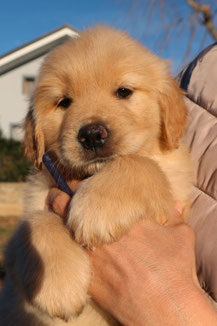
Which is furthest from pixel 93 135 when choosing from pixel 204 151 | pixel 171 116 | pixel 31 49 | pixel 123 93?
pixel 31 49

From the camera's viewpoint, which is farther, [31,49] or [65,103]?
[31,49]

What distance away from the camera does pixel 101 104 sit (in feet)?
7.89

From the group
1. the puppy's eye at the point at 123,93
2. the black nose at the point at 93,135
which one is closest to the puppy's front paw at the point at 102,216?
the black nose at the point at 93,135

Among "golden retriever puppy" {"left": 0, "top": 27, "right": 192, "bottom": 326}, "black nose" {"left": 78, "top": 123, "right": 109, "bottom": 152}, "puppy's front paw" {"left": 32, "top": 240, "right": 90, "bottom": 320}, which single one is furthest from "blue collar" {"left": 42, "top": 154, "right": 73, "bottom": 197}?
"puppy's front paw" {"left": 32, "top": 240, "right": 90, "bottom": 320}

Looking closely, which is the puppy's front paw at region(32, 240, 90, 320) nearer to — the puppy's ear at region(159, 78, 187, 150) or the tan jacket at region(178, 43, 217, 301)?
the tan jacket at region(178, 43, 217, 301)

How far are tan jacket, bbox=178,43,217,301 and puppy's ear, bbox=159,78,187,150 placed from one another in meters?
0.12

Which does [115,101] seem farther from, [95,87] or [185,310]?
[185,310]

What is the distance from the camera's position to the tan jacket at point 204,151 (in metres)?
2.15

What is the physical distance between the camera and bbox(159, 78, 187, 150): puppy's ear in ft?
8.61

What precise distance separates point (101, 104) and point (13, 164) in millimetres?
11460

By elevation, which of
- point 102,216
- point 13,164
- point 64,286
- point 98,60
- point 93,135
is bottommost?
point 13,164

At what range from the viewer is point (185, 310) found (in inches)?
67.5

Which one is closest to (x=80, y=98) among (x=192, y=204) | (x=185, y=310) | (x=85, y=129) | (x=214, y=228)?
(x=85, y=129)

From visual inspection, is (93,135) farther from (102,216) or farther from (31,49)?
(31,49)
